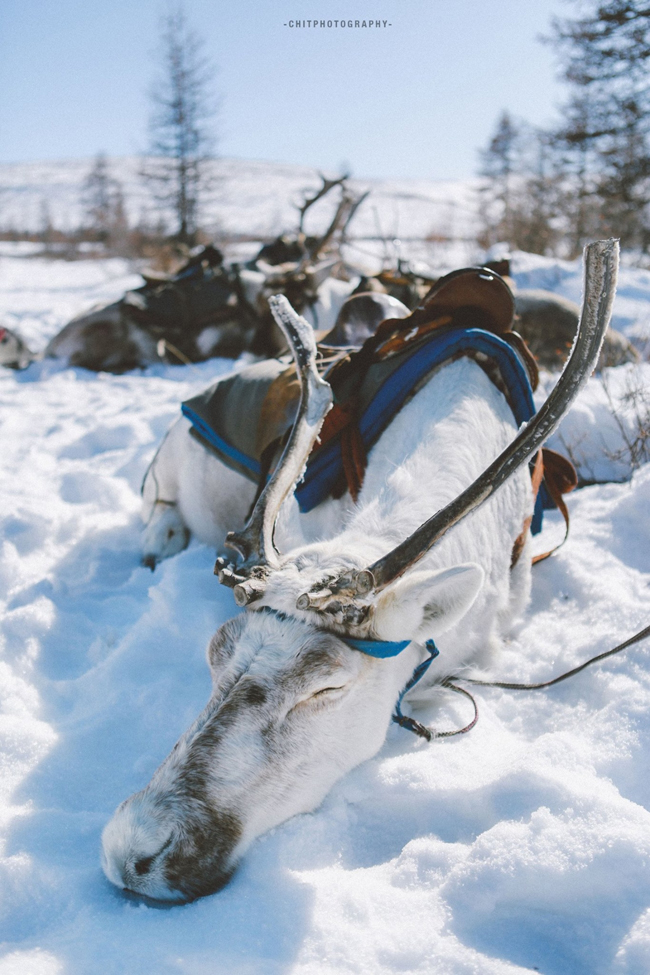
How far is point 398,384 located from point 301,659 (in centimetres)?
139

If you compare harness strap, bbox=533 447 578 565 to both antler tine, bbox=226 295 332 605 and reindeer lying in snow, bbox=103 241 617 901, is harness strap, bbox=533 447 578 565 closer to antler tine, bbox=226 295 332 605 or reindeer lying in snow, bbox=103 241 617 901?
reindeer lying in snow, bbox=103 241 617 901

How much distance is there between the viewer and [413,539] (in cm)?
174

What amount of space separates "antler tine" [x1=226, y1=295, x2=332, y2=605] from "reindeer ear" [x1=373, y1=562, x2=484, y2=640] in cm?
35

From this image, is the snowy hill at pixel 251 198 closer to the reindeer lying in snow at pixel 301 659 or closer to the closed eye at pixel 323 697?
the reindeer lying in snow at pixel 301 659

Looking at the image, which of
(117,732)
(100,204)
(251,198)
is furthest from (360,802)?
(251,198)

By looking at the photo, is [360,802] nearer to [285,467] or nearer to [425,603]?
[425,603]

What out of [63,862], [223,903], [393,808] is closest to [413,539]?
[393,808]

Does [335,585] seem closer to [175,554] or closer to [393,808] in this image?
[393,808]

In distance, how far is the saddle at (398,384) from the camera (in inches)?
108

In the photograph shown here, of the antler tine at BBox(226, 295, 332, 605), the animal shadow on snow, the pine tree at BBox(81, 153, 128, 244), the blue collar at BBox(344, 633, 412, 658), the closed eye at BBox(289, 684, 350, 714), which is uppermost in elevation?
the pine tree at BBox(81, 153, 128, 244)

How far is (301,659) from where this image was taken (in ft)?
5.63

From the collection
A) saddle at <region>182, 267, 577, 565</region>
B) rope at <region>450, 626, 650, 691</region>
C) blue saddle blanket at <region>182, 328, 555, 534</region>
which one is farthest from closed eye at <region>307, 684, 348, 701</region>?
blue saddle blanket at <region>182, 328, 555, 534</region>

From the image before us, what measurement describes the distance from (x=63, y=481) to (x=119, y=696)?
8.05 feet

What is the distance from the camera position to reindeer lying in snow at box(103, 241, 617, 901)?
152 cm
